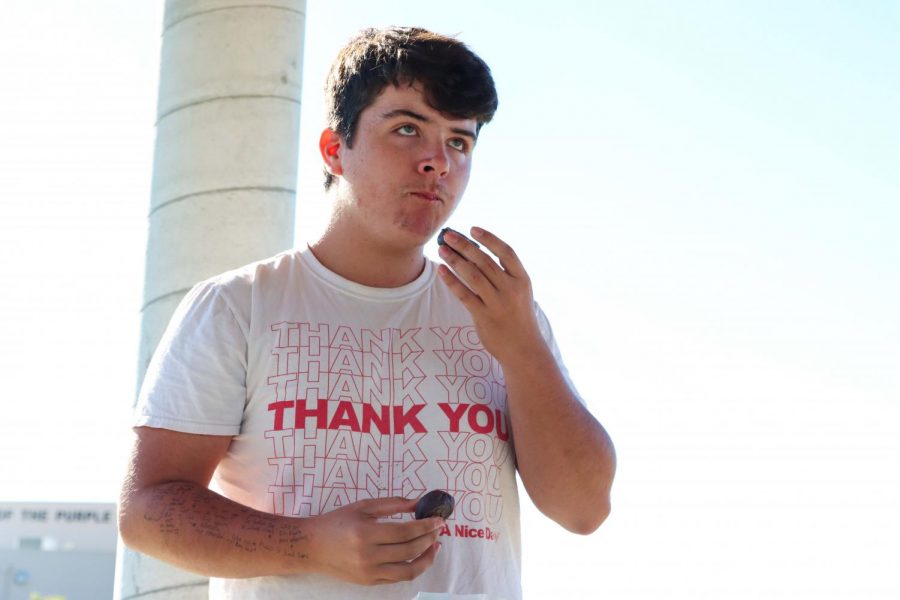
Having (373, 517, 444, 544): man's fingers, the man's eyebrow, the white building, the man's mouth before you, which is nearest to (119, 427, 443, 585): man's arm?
(373, 517, 444, 544): man's fingers

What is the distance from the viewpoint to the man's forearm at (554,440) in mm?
2941

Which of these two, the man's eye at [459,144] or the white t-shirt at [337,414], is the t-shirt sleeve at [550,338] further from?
the man's eye at [459,144]

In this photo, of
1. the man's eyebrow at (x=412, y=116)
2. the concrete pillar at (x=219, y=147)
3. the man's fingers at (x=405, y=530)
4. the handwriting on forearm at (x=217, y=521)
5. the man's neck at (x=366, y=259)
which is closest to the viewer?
the man's fingers at (x=405, y=530)

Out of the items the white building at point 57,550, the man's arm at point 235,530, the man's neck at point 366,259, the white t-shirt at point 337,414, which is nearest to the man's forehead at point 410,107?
the man's neck at point 366,259

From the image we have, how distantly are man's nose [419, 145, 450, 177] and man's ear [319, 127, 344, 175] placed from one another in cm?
32

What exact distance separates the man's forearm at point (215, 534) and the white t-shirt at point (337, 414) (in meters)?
0.12

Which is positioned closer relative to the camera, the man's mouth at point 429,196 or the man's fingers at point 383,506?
the man's fingers at point 383,506

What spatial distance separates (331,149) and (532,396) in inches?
32.1

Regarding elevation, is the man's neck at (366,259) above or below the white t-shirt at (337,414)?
above

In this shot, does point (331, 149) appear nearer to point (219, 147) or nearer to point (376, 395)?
point (376, 395)

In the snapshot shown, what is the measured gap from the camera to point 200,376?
2.88 meters

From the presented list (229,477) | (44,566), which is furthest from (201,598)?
(44,566)

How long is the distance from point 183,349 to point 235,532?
1.54 ft

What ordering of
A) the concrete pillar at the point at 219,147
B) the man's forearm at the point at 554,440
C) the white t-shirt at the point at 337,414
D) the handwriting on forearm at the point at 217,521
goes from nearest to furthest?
the handwriting on forearm at the point at 217,521, the white t-shirt at the point at 337,414, the man's forearm at the point at 554,440, the concrete pillar at the point at 219,147
